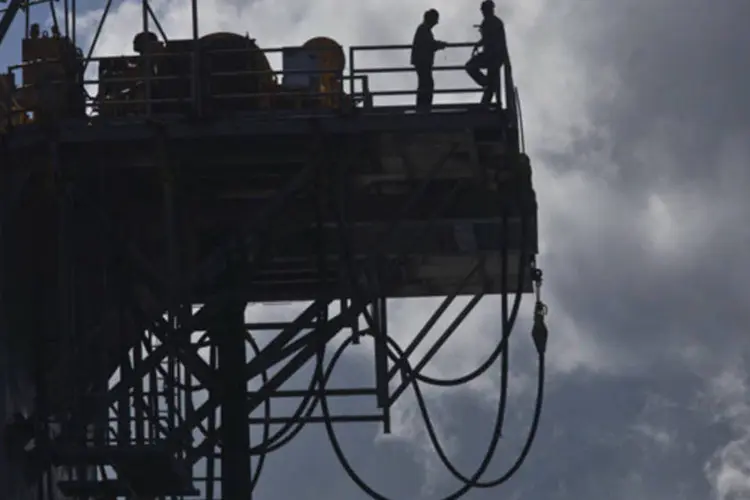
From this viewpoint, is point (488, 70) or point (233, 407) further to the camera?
point (233, 407)

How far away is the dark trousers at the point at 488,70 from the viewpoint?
1428 inches

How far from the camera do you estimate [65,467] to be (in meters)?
39.4

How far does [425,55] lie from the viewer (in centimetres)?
3669

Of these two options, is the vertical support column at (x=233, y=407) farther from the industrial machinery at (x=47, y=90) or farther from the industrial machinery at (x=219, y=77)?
the industrial machinery at (x=47, y=90)

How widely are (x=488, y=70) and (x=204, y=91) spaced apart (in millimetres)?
4327

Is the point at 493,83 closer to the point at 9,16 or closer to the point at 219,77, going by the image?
the point at 219,77

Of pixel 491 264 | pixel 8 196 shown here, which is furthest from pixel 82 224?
pixel 491 264

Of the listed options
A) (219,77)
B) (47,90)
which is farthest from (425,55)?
(47,90)

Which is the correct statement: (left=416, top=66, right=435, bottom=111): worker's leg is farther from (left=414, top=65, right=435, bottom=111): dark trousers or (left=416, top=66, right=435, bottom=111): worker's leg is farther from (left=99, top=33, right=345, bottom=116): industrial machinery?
(left=99, top=33, right=345, bottom=116): industrial machinery

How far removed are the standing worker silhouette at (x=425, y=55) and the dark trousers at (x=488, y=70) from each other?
58 centimetres

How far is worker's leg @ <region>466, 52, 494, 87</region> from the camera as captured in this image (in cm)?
3644

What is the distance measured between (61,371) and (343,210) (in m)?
5.04

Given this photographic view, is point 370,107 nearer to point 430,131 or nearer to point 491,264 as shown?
point 430,131

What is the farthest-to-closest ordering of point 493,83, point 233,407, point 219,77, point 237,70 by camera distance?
point 233,407 → point 237,70 → point 219,77 → point 493,83
